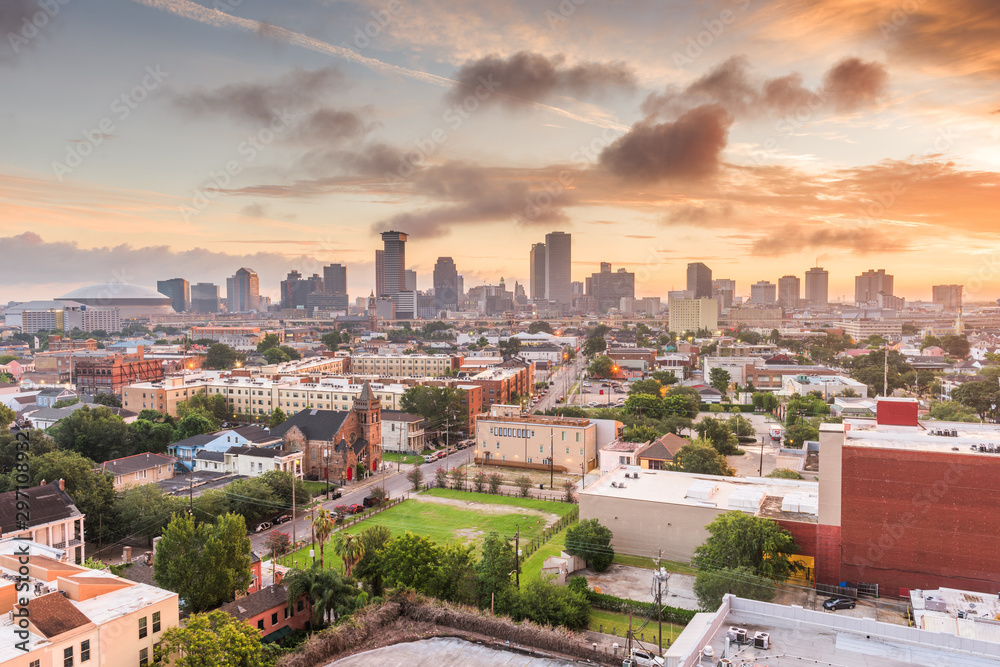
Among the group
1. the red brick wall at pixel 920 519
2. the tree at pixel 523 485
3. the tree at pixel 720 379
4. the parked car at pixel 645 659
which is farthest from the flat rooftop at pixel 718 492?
the tree at pixel 720 379

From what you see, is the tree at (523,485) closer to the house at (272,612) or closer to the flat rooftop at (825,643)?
the house at (272,612)

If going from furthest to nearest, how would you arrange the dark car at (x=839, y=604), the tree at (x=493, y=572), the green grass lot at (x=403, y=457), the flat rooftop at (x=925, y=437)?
1. the green grass lot at (x=403, y=457)
2. the flat rooftop at (x=925, y=437)
3. the dark car at (x=839, y=604)
4. the tree at (x=493, y=572)

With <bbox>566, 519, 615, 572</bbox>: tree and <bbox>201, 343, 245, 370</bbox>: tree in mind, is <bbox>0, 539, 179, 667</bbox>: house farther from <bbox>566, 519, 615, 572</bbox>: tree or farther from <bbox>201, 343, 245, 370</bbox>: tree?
<bbox>201, 343, 245, 370</bbox>: tree

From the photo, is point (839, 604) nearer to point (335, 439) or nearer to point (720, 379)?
point (335, 439)

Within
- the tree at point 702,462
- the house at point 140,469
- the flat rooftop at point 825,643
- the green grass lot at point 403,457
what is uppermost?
the flat rooftop at point 825,643

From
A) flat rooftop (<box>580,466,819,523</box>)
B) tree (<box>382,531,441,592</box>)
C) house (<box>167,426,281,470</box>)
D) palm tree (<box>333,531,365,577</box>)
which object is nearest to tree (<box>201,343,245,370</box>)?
house (<box>167,426,281,470</box>)
